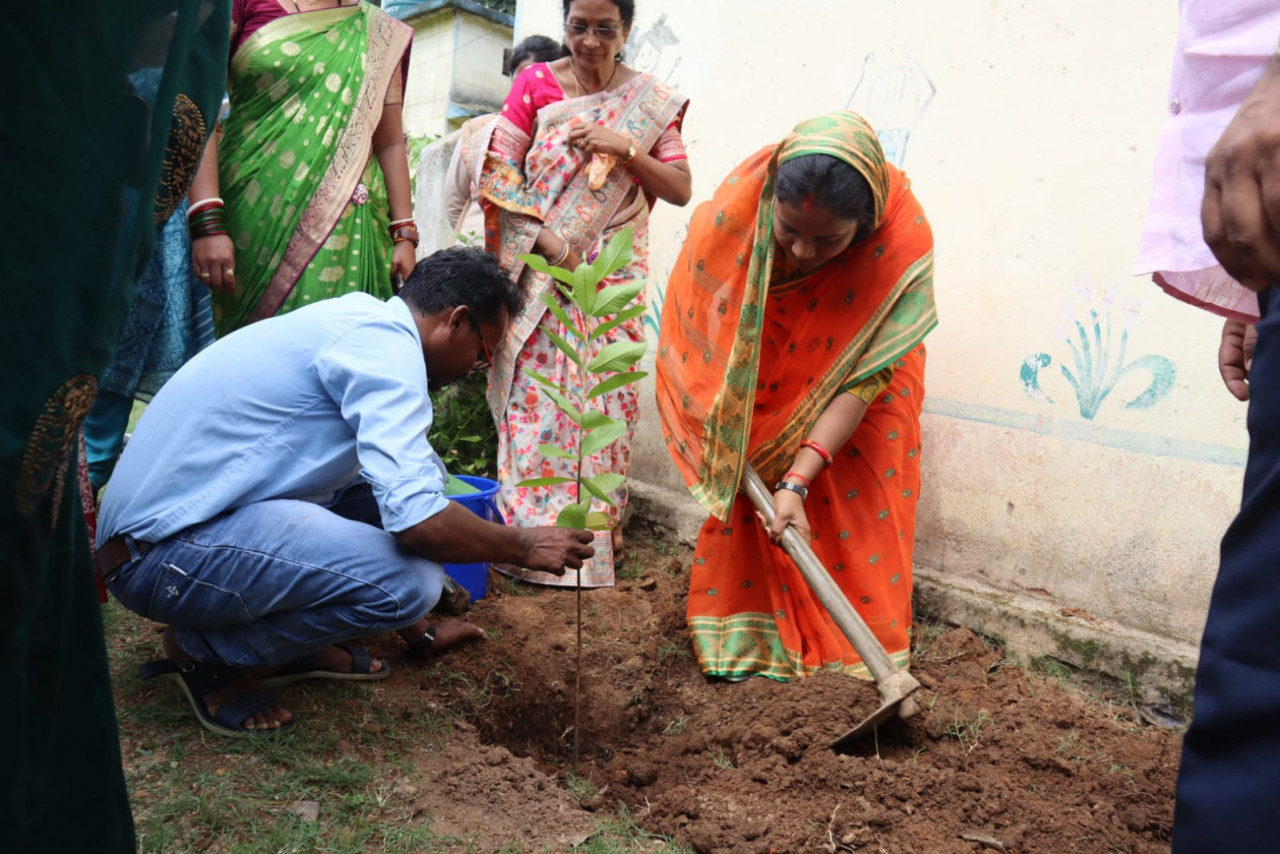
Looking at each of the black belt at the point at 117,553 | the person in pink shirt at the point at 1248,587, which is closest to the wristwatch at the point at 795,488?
the black belt at the point at 117,553

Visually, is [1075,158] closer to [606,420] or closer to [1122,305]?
[1122,305]

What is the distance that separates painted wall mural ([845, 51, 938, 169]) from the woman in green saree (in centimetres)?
163

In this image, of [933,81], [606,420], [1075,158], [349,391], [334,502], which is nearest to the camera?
[349,391]

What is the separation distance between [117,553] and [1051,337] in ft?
8.72

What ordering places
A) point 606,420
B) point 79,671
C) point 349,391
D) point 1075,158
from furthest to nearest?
point 1075,158 → point 606,420 → point 349,391 → point 79,671

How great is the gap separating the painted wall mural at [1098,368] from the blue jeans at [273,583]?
2.00 meters

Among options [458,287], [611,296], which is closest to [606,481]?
[611,296]

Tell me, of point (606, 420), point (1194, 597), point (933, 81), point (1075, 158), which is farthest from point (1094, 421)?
point (606, 420)

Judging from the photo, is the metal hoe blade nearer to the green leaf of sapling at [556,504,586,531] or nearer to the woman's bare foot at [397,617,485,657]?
→ the green leaf of sapling at [556,504,586,531]

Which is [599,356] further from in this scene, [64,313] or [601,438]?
[64,313]

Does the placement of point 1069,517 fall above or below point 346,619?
above

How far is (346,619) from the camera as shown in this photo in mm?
2168

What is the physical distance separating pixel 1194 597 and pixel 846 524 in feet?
3.22

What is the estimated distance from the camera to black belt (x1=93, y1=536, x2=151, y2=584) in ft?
6.98
